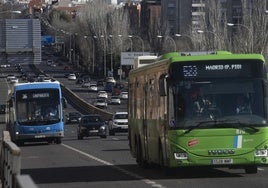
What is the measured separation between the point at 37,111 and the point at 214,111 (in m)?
25.3

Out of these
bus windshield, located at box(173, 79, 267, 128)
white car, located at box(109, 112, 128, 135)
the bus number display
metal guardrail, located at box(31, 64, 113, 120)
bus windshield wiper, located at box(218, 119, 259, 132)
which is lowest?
metal guardrail, located at box(31, 64, 113, 120)

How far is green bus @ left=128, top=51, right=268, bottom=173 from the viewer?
19969 mm

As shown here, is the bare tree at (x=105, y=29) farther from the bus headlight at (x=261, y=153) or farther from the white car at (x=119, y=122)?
the bus headlight at (x=261, y=153)

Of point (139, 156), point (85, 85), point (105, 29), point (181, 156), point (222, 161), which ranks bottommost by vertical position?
point (85, 85)

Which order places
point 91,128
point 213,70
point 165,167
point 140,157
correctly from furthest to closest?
point 91,128 → point 140,157 → point 165,167 → point 213,70

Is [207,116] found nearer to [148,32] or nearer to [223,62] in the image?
[223,62]

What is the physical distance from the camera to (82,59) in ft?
597

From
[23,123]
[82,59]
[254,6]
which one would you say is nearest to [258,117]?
[23,123]

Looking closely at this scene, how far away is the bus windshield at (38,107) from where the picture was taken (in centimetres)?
4422

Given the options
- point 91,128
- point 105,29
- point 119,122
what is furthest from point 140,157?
point 105,29

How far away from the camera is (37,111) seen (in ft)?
146

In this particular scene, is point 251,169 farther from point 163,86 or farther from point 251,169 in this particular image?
point 163,86

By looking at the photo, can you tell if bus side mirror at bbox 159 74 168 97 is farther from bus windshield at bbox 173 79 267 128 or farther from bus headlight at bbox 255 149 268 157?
→ bus headlight at bbox 255 149 268 157

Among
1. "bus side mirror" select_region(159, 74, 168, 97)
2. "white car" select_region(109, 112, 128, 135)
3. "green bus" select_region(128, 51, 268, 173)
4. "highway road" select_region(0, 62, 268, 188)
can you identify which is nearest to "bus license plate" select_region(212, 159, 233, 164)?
"green bus" select_region(128, 51, 268, 173)
